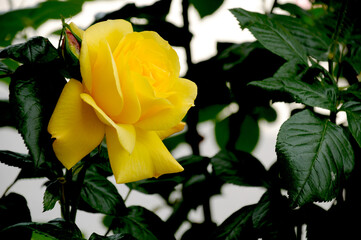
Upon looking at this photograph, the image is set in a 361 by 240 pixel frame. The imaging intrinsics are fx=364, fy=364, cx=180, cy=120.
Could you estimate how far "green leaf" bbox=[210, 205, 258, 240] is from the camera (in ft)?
1.44

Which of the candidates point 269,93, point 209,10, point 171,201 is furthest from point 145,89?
point 171,201

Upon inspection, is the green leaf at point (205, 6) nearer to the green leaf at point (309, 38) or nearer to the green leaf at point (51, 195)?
the green leaf at point (309, 38)

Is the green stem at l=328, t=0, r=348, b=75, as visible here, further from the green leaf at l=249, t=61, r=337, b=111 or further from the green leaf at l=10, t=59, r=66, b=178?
the green leaf at l=10, t=59, r=66, b=178

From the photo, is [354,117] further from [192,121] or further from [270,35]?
[192,121]

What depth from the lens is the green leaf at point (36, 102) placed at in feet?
0.84

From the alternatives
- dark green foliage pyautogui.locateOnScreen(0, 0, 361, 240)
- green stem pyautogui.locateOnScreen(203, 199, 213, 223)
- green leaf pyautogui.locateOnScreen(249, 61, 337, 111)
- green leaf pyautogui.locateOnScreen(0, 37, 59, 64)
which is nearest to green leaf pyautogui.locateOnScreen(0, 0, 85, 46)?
dark green foliage pyautogui.locateOnScreen(0, 0, 361, 240)

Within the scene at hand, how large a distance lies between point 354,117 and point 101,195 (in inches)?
11.2

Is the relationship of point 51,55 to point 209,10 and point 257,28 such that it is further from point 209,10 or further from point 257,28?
point 209,10

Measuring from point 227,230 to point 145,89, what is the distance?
258 millimetres

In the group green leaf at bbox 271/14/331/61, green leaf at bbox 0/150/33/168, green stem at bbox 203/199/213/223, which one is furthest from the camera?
green stem at bbox 203/199/213/223

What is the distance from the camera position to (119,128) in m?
0.25

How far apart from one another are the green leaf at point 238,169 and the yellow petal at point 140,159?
21cm

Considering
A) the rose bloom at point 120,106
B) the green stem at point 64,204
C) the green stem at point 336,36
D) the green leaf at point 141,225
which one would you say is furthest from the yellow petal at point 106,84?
the green stem at point 336,36

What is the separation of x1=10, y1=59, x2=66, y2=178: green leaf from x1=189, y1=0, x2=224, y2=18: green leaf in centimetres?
40
